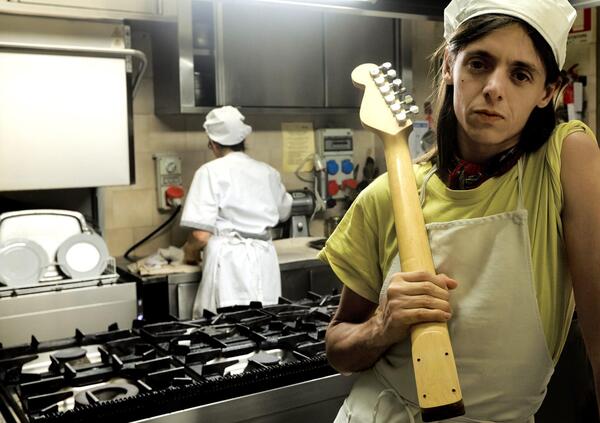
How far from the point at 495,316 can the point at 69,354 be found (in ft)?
3.89

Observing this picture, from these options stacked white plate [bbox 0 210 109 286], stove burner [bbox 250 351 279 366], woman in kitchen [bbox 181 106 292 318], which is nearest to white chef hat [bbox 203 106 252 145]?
woman in kitchen [bbox 181 106 292 318]

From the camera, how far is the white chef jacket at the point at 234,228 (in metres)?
3.29

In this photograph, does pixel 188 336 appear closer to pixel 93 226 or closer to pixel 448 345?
pixel 448 345

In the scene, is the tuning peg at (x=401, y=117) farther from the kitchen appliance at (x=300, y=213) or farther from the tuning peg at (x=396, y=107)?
the kitchen appliance at (x=300, y=213)

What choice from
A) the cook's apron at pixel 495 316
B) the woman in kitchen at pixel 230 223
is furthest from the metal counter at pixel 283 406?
the woman in kitchen at pixel 230 223

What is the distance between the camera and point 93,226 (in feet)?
9.39

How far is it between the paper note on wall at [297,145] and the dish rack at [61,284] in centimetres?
178

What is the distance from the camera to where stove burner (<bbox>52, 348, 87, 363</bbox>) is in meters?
1.65

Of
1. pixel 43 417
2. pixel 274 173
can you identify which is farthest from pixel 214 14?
pixel 43 417

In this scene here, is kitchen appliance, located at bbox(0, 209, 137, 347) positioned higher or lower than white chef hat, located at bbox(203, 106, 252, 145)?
lower

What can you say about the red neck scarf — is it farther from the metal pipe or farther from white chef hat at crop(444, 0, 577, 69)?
the metal pipe

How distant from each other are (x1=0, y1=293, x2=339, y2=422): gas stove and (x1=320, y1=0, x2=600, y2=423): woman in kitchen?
1.73ft

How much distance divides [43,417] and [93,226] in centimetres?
169

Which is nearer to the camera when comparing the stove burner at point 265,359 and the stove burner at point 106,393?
the stove burner at point 106,393
